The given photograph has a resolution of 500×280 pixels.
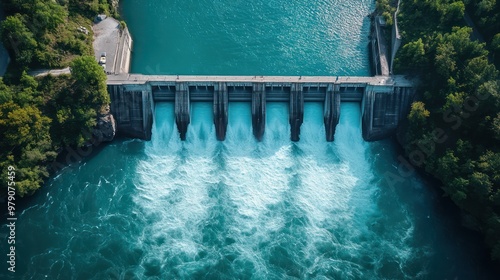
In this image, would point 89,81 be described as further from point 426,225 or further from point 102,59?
point 426,225

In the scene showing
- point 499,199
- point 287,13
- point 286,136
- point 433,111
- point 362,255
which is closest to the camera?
point 499,199

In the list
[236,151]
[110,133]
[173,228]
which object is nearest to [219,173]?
[236,151]

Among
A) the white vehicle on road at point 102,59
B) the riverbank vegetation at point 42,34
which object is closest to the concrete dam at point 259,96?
the white vehicle on road at point 102,59

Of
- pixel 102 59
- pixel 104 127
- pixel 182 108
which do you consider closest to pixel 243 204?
pixel 182 108

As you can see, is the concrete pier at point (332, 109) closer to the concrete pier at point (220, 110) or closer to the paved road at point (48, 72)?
the concrete pier at point (220, 110)

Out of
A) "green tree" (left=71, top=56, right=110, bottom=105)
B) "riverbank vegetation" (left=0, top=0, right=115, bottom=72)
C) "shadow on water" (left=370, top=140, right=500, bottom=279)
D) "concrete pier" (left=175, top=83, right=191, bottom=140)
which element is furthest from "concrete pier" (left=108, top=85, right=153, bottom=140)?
"shadow on water" (left=370, top=140, right=500, bottom=279)

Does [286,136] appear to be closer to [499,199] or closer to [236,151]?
[236,151]
